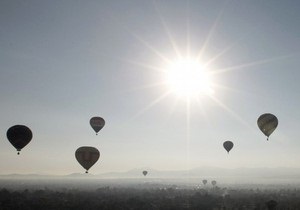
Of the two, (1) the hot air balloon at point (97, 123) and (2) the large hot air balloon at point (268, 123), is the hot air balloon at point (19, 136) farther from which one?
(2) the large hot air balloon at point (268, 123)

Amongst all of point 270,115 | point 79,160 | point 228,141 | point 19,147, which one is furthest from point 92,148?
point 228,141

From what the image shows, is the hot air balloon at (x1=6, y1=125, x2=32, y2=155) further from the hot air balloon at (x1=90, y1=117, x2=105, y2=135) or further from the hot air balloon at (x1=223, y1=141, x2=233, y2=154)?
the hot air balloon at (x1=223, y1=141, x2=233, y2=154)

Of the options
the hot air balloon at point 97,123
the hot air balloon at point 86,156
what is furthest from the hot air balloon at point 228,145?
the hot air balloon at point 86,156

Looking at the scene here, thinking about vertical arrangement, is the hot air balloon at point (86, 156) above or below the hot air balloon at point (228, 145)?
below

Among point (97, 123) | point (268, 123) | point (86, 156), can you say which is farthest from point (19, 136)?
point (268, 123)

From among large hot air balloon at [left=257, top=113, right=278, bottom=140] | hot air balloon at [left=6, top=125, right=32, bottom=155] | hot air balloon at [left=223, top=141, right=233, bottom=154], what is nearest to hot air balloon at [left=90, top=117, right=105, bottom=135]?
hot air balloon at [left=6, top=125, right=32, bottom=155]

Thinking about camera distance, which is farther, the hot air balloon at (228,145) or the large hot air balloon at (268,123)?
the hot air balloon at (228,145)

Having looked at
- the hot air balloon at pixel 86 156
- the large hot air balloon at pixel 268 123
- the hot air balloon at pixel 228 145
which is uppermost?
the hot air balloon at pixel 228 145

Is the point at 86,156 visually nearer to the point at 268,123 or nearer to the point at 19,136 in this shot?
the point at 19,136
